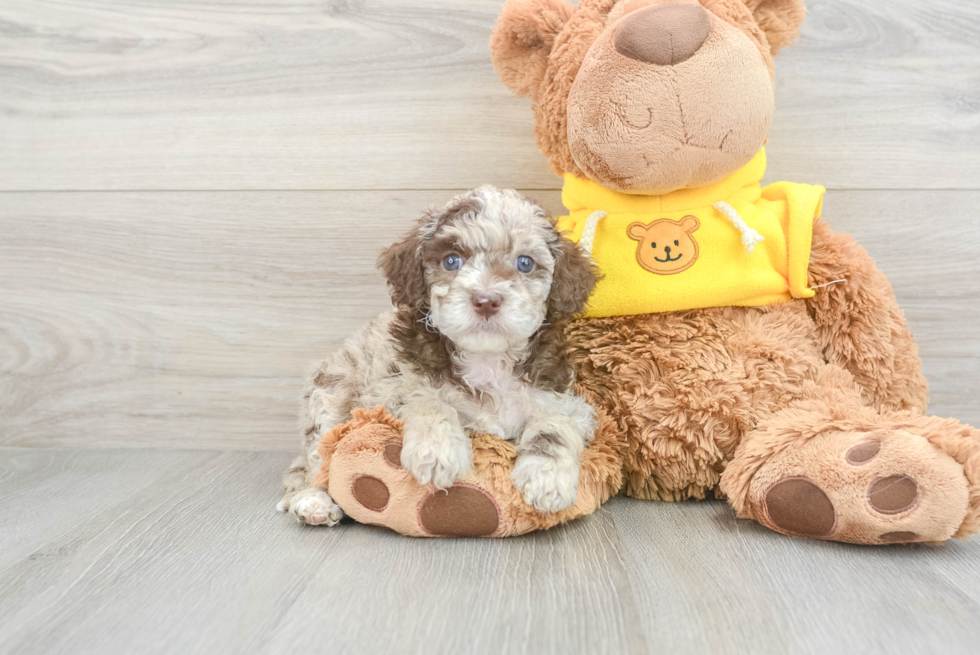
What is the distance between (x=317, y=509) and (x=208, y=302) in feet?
3.07

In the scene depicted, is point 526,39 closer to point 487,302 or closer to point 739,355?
point 487,302

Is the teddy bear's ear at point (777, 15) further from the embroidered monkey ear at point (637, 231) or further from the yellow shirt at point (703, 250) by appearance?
the embroidered monkey ear at point (637, 231)

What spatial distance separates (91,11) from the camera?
2.10m

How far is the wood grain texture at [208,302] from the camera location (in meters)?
2.04

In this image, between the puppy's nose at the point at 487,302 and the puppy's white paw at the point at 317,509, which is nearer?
the puppy's nose at the point at 487,302

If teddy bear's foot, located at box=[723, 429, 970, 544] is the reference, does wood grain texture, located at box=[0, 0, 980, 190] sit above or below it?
above

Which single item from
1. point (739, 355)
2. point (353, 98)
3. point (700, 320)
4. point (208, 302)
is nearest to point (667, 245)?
point (700, 320)

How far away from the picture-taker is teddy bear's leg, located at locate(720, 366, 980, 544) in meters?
1.25

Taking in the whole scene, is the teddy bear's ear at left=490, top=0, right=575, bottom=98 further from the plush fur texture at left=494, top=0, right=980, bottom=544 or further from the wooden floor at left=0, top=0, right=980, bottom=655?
the wooden floor at left=0, top=0, right=980, bottom=655

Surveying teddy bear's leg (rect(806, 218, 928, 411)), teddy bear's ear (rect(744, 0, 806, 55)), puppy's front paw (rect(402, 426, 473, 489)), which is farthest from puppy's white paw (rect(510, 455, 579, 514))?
teddy bear's ear (rect(744, 0, 806, 55))

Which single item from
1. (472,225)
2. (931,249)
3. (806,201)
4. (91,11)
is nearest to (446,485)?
(472,225)

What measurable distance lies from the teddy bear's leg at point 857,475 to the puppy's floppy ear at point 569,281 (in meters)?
0.46

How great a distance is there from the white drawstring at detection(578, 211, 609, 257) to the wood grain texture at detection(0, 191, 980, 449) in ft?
1.50

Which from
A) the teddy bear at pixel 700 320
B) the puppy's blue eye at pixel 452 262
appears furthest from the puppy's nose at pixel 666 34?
the puppy's blue eye at pixel 452 262
